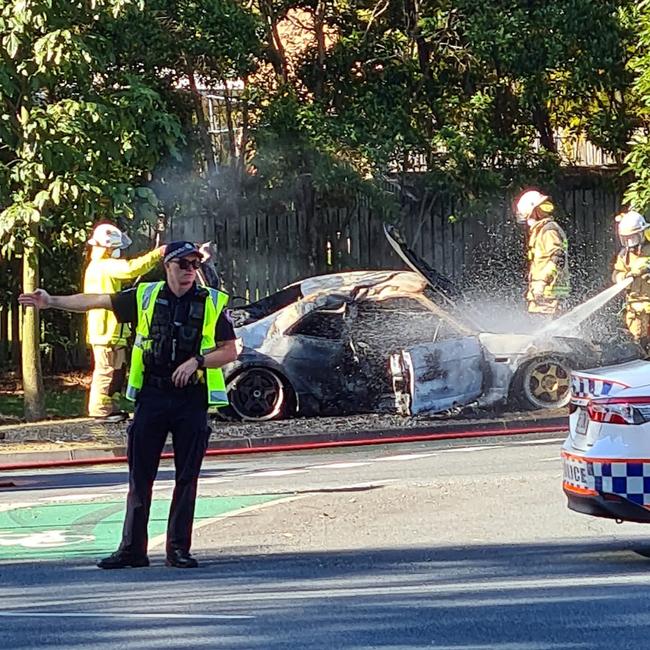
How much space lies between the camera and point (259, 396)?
16.4m

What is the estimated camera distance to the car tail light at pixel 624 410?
8.12 meters

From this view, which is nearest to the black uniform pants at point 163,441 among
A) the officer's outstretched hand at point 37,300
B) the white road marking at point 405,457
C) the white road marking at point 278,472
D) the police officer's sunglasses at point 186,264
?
the police officer's sunglasses at point 186,264

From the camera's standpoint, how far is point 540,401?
1627 cm

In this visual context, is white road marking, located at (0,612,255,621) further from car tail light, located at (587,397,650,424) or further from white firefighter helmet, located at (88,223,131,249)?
white firefighter helmet, located at (88,223,131,249)

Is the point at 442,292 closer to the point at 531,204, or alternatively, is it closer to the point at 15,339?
the point at 531,204

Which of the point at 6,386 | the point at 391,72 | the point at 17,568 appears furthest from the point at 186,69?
the point at 17,568

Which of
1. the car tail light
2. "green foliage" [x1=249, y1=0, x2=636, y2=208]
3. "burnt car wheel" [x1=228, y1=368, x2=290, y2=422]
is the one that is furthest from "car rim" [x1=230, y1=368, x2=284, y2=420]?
the car tail light

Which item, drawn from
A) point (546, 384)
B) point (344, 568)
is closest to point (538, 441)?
point (546, 384)

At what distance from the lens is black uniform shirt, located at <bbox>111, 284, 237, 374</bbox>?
8594 millimetres

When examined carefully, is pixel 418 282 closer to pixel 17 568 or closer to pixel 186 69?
pixel 186 69

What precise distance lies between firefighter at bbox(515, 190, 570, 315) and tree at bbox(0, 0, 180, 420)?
4.19 m

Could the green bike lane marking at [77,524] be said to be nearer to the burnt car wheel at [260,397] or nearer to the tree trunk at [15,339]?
the burnt car wheel at [260,397]

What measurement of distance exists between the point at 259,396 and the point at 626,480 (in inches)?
338

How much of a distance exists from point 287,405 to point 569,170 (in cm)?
897
